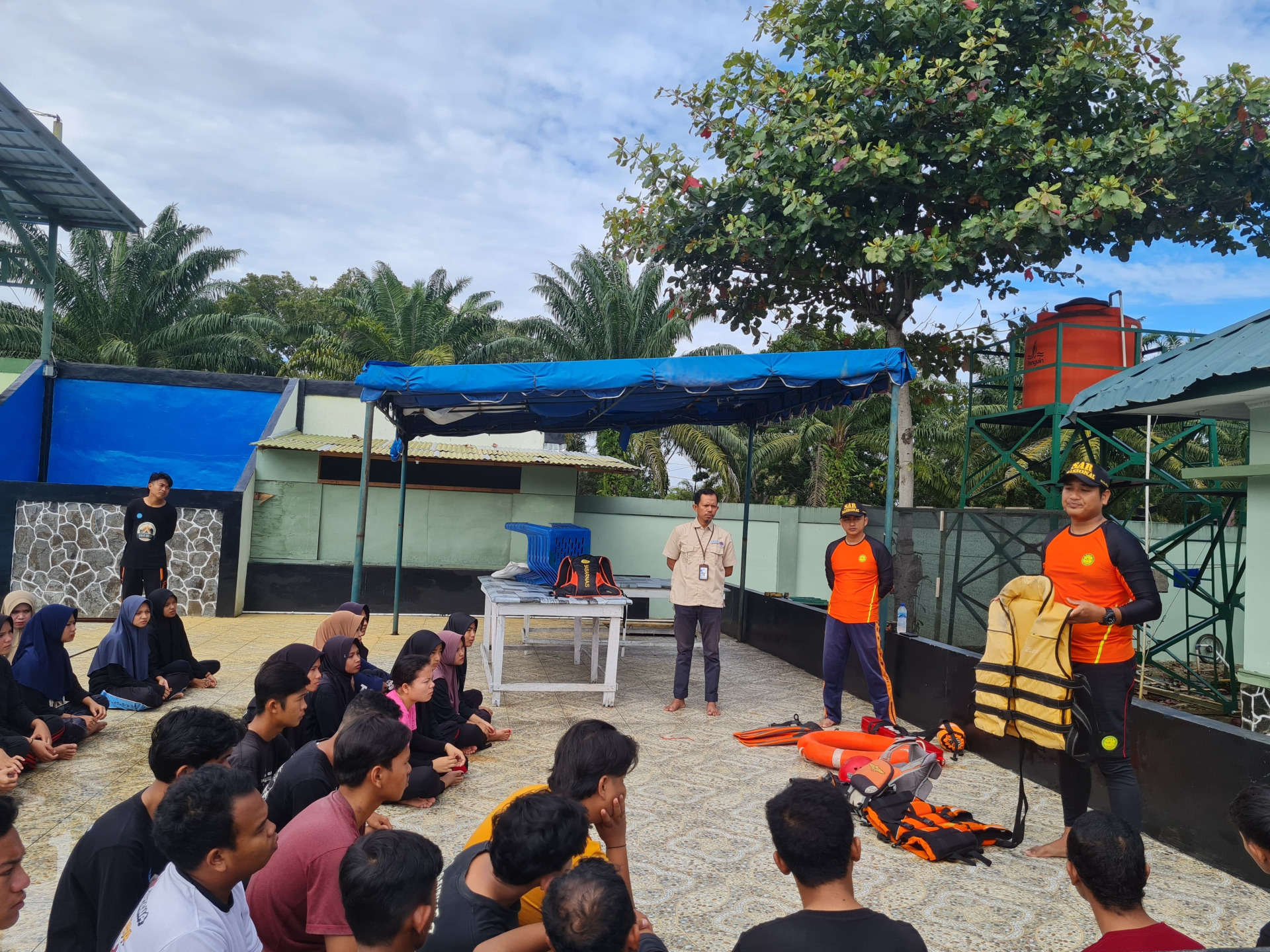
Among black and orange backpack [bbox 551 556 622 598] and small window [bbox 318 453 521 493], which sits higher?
small window [bbox 318 453 521 493]

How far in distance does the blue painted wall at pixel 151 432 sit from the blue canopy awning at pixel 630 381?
292 inches

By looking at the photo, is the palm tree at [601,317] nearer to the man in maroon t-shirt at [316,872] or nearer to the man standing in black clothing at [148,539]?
the man standing in black clothing at [148,539]

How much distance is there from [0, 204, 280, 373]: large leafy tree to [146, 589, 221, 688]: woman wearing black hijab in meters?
16.3

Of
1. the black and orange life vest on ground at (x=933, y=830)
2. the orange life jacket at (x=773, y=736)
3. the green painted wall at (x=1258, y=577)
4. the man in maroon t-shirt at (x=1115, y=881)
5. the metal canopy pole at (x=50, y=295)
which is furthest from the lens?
the metal canopy pole at (x=50, y=295)

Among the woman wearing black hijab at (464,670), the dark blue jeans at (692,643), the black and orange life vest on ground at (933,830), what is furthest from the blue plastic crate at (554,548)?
the black and orange life vest on ground at (933,830)

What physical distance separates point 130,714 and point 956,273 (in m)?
11.0

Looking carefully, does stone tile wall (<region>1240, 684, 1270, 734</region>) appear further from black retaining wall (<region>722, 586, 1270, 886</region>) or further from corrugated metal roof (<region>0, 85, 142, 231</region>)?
corrugated metal roof (<region>0, 85, 142, 231</region>)

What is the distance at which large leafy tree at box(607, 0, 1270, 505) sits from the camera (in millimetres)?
10781

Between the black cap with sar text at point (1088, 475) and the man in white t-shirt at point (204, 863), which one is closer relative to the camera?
the man in white t-shirt at point (204, 863)

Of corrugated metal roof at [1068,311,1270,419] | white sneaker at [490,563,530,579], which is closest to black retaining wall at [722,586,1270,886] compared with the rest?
corrugated metal roof at [1068,311,1270,419]

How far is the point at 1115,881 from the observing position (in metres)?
2.23

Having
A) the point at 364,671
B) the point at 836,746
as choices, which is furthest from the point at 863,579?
the point at 364,671

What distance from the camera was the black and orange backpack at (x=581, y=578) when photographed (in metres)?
7.26

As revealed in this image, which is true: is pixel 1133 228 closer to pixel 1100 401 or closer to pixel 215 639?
pixel 1100 401
